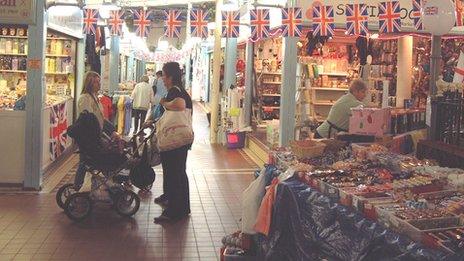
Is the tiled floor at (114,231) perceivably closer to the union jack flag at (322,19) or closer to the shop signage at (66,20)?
the union jack flag at (322,19)

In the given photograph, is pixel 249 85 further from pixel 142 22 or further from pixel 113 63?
pixel 113 63

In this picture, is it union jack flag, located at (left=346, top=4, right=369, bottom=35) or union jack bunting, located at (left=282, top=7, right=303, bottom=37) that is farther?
union jack flag, located at (left=346, top=4, right=369, bottom=35)

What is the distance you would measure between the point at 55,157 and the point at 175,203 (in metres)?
3.98

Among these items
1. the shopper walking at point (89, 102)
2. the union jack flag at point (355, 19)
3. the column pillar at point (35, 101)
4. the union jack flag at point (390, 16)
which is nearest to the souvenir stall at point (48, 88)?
the column pillar at point (35, 101)

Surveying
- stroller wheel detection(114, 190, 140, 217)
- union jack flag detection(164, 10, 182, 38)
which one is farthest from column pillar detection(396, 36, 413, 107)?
stroller wheel detection(114, 190, 140, 217)

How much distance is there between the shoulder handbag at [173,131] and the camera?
6.90 metres

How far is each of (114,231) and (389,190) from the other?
11.7 feet

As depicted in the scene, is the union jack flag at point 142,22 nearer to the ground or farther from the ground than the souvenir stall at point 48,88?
farther from the ground

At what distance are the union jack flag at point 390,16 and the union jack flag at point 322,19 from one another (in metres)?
0.85

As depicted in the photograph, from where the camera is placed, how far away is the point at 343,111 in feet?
25.7

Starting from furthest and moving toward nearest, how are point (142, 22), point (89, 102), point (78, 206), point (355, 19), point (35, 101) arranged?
point (142, 22) → point (355, 19) → point (35, 101) → point (89, 102) → point (78, 206)

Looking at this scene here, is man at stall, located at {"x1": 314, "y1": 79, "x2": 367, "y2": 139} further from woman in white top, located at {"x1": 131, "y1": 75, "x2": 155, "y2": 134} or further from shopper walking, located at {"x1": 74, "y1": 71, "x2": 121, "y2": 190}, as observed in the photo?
woman in white top, located at {"x1": 131, "y1": 75, "x2": 155, "y2": 134}

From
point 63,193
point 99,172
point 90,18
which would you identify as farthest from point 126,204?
point 90,18

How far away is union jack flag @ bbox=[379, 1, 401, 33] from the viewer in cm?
957
